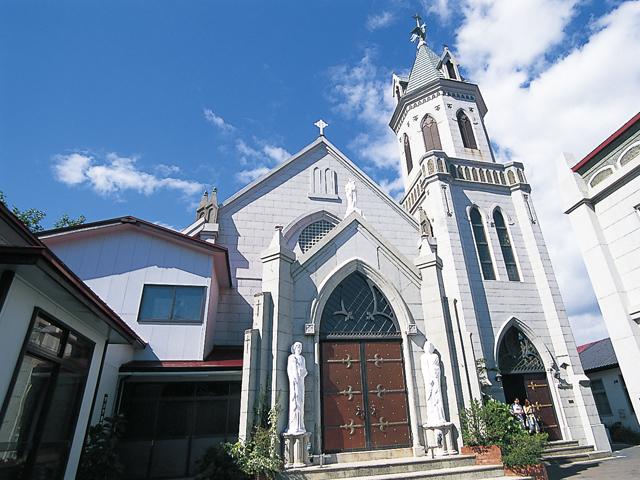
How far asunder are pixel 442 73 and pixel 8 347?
25.8 m

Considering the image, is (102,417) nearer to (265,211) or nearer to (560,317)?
(265,211)

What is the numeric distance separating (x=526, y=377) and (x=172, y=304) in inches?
563

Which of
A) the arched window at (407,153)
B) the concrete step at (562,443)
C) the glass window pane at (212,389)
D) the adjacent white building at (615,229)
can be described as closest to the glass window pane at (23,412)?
the glass window pane at (212,389)

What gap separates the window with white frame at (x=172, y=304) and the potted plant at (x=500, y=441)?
8144 millimetres

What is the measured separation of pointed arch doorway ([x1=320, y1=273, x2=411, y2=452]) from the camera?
9.62 metres

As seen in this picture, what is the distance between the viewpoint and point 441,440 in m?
9.30

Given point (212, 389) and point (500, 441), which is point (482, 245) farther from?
point (212, 389)

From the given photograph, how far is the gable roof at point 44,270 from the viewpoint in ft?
17.8

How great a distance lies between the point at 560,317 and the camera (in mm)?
17203

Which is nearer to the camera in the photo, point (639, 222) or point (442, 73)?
point (639, 222)

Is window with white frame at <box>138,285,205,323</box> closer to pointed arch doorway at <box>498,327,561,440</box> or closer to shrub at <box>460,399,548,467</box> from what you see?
shrub at <box>460,399,548,467</box>

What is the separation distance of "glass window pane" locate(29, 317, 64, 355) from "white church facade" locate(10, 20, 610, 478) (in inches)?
122

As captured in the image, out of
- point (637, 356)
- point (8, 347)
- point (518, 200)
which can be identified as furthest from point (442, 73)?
point (8, 347)

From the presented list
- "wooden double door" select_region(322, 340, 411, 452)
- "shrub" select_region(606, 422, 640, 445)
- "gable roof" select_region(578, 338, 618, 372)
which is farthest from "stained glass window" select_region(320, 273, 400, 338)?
"gable roof" select_region(578, 338, 618, 372)
